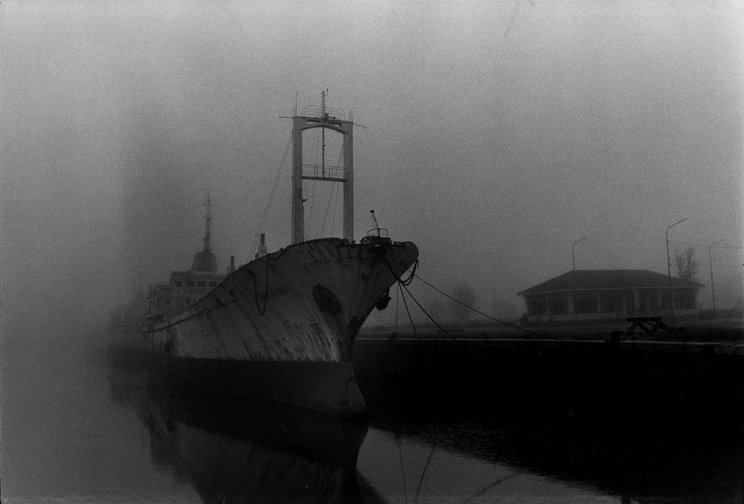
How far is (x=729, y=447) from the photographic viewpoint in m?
8.52

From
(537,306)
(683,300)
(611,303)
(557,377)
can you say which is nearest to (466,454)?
(557,377)

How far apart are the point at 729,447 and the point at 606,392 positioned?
3021mm

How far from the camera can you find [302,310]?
12.6 metres

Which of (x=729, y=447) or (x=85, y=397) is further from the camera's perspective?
(x=85, y=397)

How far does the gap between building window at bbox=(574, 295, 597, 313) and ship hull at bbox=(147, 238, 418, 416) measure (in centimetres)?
2320

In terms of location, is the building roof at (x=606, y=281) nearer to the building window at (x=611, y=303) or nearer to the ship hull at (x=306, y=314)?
the building window at (x=611, y=303)

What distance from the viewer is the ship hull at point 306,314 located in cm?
1212

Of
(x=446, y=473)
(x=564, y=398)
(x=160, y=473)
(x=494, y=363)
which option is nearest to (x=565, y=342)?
(x=564, y=398)

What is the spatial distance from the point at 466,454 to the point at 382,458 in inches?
54.1

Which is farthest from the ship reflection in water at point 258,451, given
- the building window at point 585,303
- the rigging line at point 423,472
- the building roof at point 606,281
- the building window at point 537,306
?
the building window at point 537,306

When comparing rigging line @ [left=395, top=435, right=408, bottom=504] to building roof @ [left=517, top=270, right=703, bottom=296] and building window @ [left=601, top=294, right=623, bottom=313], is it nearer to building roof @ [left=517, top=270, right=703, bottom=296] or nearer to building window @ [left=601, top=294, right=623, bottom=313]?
building roof @ [left=517, top=270, right=703, bottom=296]

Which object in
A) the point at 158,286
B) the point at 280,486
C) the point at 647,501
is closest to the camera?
the point at 647,501

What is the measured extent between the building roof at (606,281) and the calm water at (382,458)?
73.8ft

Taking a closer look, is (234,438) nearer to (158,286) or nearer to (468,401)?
(468,401)
